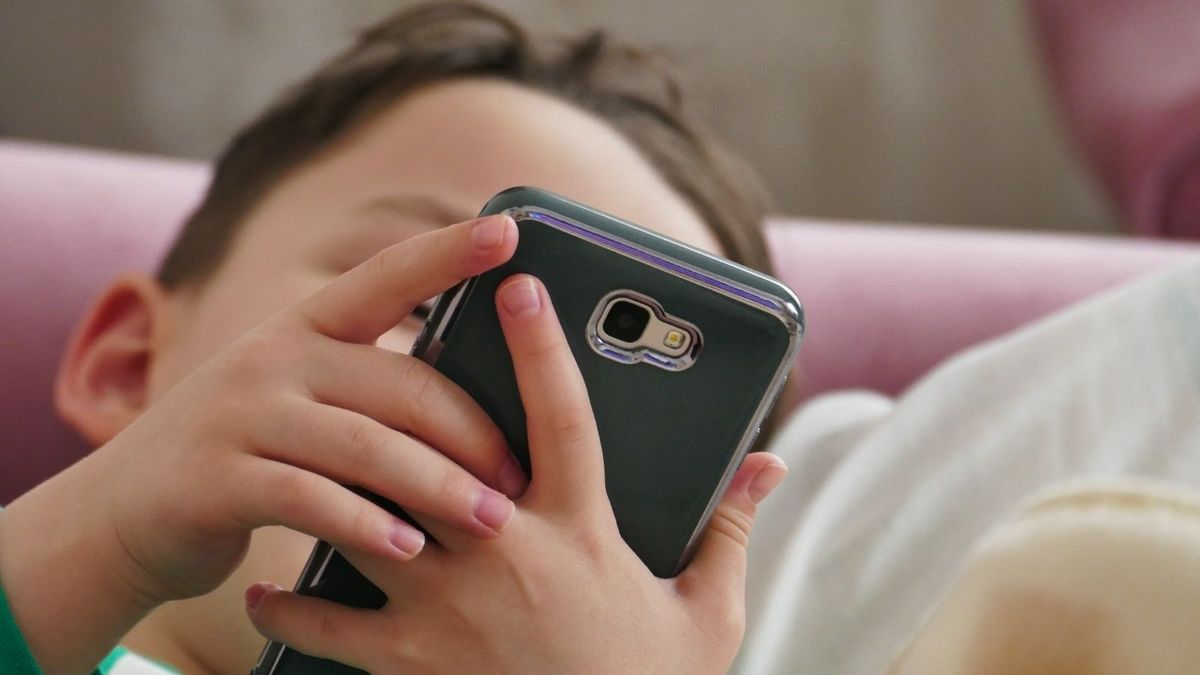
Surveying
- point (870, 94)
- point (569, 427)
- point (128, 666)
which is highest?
point (870, 94)

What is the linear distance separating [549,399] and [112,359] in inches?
18.3

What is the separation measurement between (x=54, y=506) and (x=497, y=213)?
0.18 meters

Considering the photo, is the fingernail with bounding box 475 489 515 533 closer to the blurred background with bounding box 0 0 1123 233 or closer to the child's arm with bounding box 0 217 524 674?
the child's arm with bounding box 0 217 524 674

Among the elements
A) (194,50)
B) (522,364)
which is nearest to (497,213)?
(522,364)

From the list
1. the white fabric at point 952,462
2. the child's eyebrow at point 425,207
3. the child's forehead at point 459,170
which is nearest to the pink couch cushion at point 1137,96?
the white fabric at point 952,462

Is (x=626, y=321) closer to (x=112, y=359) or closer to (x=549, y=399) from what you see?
(x=549, y=399)

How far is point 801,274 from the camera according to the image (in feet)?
3.00

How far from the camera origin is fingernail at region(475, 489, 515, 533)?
318mm

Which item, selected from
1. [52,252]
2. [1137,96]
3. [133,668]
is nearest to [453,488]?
[133,668]

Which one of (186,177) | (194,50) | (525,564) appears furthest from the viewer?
(194,50)

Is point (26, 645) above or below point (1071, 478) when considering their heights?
below

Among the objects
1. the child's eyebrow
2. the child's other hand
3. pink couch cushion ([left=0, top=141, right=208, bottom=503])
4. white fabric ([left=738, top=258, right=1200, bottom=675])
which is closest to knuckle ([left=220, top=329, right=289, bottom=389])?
the child's other hand

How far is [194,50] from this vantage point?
1.38 m

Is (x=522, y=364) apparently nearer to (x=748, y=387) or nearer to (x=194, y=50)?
(x=748, y=387)
